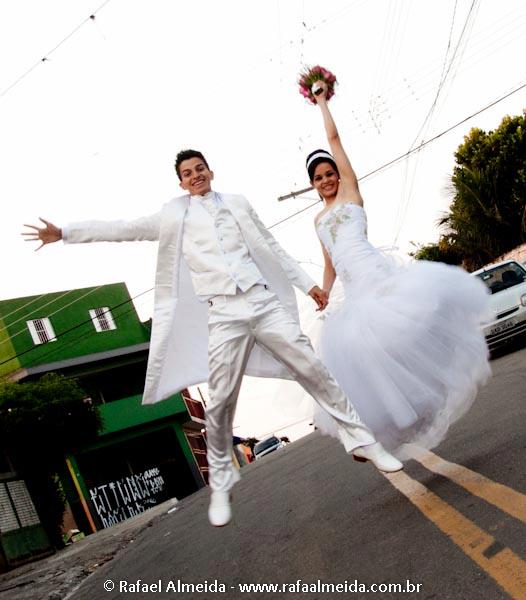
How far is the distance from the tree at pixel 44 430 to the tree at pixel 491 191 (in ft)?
53.1

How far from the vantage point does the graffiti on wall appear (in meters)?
29.9

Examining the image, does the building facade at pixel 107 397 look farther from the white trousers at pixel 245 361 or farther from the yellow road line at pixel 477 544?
the yellow road line at pixel 477 544

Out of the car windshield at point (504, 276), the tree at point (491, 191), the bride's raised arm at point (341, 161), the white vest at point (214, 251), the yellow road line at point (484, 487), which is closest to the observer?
the yellow road line at point (484, 487)

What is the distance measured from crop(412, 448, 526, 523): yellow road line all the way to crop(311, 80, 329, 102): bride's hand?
104 inches

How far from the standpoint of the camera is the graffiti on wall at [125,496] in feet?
98.2

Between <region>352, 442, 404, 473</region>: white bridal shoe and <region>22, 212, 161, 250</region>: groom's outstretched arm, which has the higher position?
<region>22, 212, 161, 250</region>: groom's outstretched arm

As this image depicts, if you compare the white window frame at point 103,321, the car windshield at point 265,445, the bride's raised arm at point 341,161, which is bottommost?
the car windshield at point 265,445

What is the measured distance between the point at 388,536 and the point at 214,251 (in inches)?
79.7

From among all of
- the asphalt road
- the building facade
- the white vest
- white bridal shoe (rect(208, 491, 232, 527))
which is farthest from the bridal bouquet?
the building facade

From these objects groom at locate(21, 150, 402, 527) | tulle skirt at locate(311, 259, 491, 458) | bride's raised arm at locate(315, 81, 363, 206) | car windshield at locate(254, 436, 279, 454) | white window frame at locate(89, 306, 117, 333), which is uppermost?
white window frame at locate(89, 306, 117, 333)

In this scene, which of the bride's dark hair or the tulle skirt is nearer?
the tulle skirt

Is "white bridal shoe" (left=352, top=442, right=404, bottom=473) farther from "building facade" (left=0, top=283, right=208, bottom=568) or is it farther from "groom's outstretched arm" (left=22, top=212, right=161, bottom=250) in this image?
"building facade" (left=0, top=283, right=208, bottom=568)

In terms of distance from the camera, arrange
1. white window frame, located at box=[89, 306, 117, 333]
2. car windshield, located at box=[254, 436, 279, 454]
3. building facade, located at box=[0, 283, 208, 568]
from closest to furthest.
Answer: building facade, located at box=[0, 283, 208, 568] → white window frame, located at box=[89, 306, 117, 333] → car windshield, located at box=[254, 436, 279, 454]

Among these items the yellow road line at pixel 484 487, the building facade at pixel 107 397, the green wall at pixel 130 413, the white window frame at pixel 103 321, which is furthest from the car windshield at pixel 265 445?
the yellow road line at pixel 484 487
